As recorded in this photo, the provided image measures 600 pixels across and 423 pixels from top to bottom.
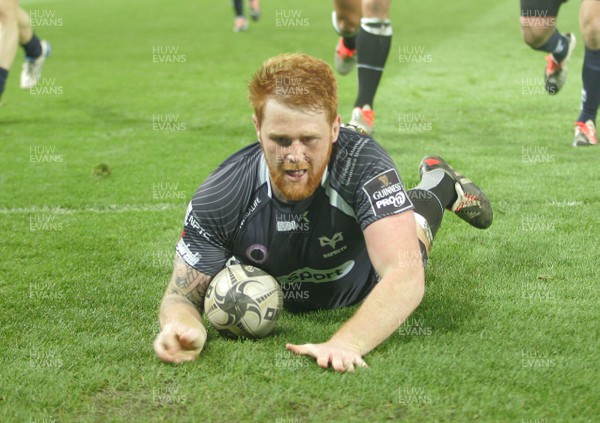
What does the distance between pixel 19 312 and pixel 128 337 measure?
66 centimetres

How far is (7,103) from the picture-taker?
10305mm

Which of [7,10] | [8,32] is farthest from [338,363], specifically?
[7,10]

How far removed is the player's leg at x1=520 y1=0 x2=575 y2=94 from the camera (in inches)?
277

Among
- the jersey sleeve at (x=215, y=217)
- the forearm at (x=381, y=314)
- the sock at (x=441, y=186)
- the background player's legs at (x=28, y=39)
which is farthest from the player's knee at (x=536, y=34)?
the background player's legs at (x=28, y=39)

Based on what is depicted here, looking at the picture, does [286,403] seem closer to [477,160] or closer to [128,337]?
[128,337]

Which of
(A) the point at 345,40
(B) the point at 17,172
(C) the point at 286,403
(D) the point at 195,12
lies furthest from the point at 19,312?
(D) the point at 195,12

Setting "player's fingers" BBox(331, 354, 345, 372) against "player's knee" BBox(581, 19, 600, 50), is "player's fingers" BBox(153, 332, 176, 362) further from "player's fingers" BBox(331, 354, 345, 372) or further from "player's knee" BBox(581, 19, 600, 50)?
"player's knee" BBox(581, 19, 600, 50)

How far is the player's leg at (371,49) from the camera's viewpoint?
7.40m

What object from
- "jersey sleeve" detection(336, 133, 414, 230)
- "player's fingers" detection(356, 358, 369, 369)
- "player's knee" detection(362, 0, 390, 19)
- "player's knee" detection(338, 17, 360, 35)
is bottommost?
"player's knee" detection(338, 17, 360, 35)

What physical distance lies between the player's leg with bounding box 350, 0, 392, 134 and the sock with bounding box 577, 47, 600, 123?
1604mm

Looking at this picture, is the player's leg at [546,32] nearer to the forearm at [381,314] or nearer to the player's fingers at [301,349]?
the forearm at [381,314]

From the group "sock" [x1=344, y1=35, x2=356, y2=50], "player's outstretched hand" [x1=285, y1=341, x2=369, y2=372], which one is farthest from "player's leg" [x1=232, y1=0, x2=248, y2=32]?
"player's outstretched hand" [x1=285, y1=341, x2=369, y2=372]

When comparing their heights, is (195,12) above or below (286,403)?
below

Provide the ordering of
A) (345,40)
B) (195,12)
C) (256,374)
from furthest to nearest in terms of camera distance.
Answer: (195,12) → (345,40) → (256,374)
